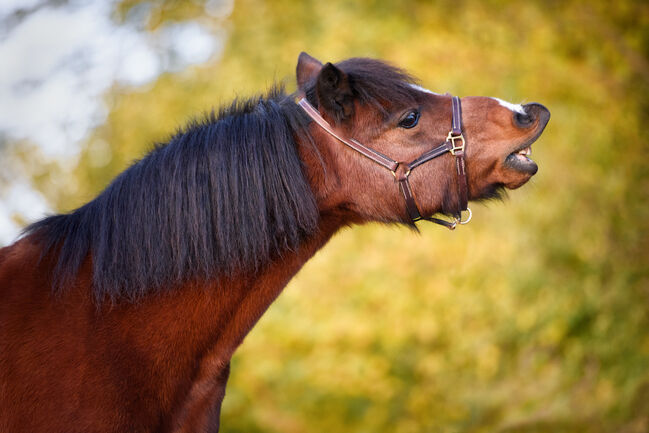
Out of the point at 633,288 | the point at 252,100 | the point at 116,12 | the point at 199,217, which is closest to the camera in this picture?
the point at 199,217

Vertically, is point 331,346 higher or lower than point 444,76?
lower

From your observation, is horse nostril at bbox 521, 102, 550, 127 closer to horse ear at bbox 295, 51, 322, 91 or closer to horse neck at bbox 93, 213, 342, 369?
horse ear at bbox 295, 51, 322, 91

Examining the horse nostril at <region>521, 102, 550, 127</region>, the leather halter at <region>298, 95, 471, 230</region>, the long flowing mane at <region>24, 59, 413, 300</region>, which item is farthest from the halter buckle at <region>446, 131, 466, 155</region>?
the long flowing mane at <region>24, 59, 413, 300</region>

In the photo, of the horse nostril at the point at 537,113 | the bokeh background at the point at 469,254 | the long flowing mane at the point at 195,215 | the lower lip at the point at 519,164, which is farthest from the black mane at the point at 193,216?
the bokeh background at the point at 469,254

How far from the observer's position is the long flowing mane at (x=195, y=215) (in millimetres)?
2408

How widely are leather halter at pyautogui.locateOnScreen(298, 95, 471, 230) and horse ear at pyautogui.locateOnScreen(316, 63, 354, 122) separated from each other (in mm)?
72

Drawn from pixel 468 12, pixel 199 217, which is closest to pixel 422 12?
pixel 468 12

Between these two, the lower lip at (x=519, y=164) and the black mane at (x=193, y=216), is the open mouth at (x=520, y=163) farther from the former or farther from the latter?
the black mane at (x=193, y=216)

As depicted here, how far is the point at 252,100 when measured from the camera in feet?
9.05

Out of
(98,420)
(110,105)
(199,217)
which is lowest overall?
(98,420)

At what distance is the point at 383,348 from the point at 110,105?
4.71 m

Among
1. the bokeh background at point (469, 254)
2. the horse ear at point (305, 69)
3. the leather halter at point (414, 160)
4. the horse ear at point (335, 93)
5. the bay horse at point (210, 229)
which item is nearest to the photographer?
the bay horse at point (210, 229)

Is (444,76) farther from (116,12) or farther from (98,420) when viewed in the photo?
(98,420)

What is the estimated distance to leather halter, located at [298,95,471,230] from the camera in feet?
8.71
